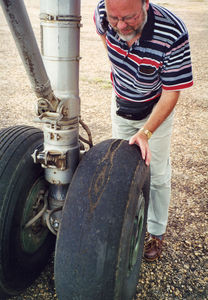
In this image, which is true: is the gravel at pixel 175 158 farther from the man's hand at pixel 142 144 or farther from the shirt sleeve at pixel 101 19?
the shirt sleeve at pixel 101 19

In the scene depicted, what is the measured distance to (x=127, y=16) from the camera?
5.40 ft

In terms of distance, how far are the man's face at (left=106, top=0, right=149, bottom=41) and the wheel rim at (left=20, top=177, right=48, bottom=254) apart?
107 cm

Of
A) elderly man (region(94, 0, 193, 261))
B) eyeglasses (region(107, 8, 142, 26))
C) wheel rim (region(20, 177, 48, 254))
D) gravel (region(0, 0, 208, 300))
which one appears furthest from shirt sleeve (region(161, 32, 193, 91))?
gravel (region(0, 0, 208, 300))

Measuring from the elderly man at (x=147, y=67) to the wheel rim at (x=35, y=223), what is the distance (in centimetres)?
70

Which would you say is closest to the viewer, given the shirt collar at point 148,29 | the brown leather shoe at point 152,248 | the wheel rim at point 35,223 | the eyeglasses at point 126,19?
the eyeglasses at point 126,19

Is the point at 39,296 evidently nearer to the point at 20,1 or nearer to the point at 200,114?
the point at 20,1

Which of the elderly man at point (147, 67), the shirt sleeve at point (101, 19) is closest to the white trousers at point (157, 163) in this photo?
the elderly man at point (147, 67)

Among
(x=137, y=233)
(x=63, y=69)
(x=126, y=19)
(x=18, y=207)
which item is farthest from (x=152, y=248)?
(x=126, y=19)

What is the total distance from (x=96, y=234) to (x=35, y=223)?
2.38 feet

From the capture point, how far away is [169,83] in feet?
6.31

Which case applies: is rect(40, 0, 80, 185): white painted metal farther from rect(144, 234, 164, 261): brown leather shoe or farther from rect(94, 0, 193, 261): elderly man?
rect(144, 234, 164, 261): brown leather shoe

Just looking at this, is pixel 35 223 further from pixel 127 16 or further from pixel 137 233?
pixel 127 16

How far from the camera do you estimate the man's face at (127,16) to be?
160 cm

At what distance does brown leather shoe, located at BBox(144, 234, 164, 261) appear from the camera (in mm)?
2524
